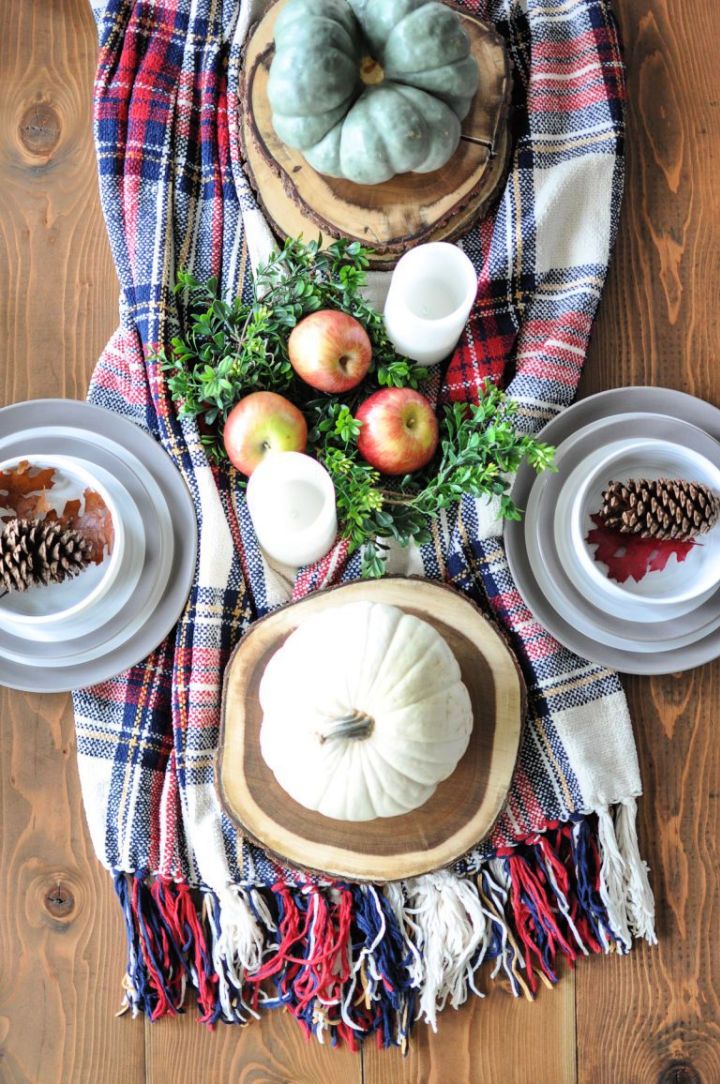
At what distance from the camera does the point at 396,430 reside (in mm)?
1128

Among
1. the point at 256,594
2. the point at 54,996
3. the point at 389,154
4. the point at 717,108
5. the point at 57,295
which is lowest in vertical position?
the point at 54,996

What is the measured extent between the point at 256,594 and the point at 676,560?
21.3 inches

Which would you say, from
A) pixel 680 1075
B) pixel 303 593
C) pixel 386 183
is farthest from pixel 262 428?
pixel 680 1075

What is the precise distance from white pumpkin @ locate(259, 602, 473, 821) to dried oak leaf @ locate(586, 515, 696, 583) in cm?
25

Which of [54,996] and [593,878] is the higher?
[593,878]

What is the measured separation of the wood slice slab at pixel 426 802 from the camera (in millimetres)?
1138

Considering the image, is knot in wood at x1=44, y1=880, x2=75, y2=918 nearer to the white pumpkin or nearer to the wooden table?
the wooden table

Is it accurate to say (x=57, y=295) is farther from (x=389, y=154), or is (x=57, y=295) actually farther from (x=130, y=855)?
(x=130, y=855)

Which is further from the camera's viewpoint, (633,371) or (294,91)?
(633,371)

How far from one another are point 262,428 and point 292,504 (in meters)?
0.10

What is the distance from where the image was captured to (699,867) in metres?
1.26

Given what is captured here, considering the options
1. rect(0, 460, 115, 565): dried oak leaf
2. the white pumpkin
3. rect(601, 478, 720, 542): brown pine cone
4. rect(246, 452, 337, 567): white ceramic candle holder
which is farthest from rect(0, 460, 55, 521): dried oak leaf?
rect(601, 478, 720, 542): brown pine cone

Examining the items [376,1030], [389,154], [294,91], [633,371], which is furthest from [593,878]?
[294,91]

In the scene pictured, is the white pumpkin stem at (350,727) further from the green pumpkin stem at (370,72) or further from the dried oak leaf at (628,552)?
the green pumpkin stem at (370,72)
